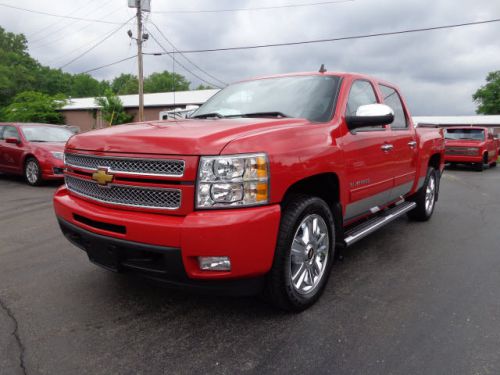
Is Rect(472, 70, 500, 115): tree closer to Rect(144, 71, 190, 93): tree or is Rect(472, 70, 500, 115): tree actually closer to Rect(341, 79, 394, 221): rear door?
Rect(144, 71, 190, 93): tree

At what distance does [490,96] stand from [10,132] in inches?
3320

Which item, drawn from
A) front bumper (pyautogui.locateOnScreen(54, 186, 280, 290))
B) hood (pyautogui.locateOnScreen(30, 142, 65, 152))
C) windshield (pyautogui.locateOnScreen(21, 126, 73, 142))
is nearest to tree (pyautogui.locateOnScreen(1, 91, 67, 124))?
windshield (pyautogui.locateOnScreen(21, 126, 73, 142))

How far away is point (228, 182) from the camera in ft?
7.63

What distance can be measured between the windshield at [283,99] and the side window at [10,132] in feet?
24.3

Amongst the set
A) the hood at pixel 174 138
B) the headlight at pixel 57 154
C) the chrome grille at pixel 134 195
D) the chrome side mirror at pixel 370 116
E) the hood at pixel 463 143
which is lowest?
the headlight at pixel 57 154

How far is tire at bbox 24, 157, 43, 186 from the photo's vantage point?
881cm

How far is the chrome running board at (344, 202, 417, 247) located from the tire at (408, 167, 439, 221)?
49 cm

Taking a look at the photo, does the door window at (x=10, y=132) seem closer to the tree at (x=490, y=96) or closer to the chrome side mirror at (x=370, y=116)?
the chrome side mirror at (x=370, y=116)

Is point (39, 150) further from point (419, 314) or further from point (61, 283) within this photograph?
point (419, 314)

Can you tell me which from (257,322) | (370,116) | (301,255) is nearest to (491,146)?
(370,116)

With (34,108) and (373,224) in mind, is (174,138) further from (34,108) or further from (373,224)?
(34,108)

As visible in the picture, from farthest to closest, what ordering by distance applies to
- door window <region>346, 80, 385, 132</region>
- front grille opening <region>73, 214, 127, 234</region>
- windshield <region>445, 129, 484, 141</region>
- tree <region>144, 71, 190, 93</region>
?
tree <region>144, 71, 190, 93</region> < windshield <region>445, 129, 484, 141</region> < door window <region>346, 80, 385, 132</region> < front grille opening <region>73, 214, 127, 234</region>

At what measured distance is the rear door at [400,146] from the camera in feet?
13.9

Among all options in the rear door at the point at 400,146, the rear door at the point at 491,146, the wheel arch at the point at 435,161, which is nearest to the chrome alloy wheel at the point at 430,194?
the wheel arch at the point at 435,161
